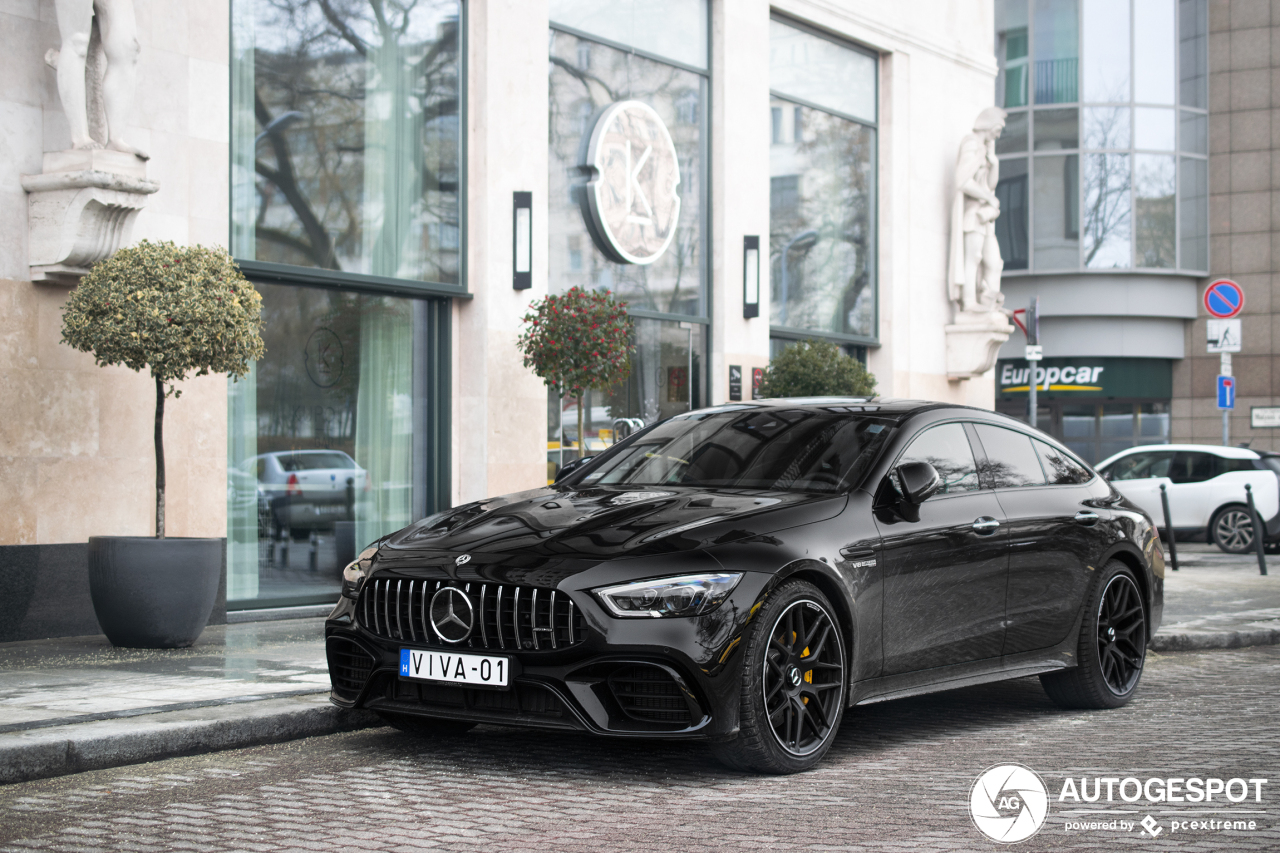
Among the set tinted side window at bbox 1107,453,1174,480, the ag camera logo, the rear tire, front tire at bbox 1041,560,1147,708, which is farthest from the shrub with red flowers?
tinted side window at bbox 1107,453,1174,480

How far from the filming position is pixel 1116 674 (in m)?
7.62

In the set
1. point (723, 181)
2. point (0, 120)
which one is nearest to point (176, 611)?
point (0, 120)

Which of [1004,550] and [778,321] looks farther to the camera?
[778,321]

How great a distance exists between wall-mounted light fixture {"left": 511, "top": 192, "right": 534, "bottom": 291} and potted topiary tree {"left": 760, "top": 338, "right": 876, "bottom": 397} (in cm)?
362

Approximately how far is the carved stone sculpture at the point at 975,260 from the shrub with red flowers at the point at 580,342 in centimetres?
993

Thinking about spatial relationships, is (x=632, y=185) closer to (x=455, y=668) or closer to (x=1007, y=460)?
(x=1007, y=460)

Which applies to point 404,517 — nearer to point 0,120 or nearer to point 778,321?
point 0,120

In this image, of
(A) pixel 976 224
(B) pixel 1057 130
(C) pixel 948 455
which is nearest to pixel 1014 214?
(B) pixel 1057 130

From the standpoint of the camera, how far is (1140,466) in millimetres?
21125

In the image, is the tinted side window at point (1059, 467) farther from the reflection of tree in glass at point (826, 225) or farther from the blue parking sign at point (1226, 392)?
the blue parking sign at point (1226, 392)

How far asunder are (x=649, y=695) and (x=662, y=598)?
361 mm

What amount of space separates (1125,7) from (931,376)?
17908 mm

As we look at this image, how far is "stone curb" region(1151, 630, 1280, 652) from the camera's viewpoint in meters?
10.2

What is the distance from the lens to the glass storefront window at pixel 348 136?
11.5m
